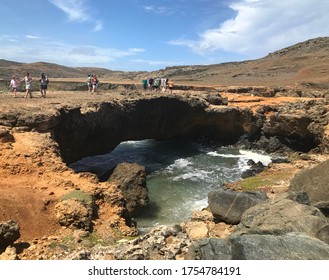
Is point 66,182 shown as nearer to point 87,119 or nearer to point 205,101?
point 87,119

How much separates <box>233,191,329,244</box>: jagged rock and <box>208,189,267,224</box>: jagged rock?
227cm

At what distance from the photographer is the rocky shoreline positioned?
8242mm

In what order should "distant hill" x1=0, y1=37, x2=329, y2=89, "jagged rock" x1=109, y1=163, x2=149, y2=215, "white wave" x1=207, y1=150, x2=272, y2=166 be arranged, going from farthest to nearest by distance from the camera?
"distant hill" x1=0, y1=37, x2=329, y2=89
"white wave" x1=207, y1=150, x2=272, y2=166
"jagged rock" x1=109, y1=163, x2=149, y2=215

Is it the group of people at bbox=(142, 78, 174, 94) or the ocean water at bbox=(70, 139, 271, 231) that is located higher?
the group of people at bbox=(142, 78, 174, 94)

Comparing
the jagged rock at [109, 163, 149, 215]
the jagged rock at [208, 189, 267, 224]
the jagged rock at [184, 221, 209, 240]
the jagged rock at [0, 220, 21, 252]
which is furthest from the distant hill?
the jagged rock at [0, 220, 21, 252]

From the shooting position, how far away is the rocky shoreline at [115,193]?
8.24 metres

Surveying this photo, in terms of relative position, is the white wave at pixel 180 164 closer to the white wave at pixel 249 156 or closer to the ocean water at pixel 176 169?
the ocean water at pixel 176 169

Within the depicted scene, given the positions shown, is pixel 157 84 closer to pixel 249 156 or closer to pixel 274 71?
pixel 249 156

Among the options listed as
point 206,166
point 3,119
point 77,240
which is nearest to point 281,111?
point 206,166

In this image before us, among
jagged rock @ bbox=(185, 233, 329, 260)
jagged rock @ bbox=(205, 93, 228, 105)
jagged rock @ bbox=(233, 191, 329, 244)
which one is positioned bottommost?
jagged rock @ bbox=(233, 191, 329, 244)

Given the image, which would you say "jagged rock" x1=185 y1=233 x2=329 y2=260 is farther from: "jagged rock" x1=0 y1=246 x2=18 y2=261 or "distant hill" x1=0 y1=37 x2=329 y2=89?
"distant hill" x1=0 y1=37 x2=329 y2=89

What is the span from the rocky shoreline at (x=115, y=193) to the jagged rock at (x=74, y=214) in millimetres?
Result: 35

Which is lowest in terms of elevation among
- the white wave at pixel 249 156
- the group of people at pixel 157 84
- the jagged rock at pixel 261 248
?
the white wave at pixel 249 156

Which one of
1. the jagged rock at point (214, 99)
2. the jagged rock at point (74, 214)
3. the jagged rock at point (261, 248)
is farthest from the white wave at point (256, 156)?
the jagged rock at point (261, 248)
